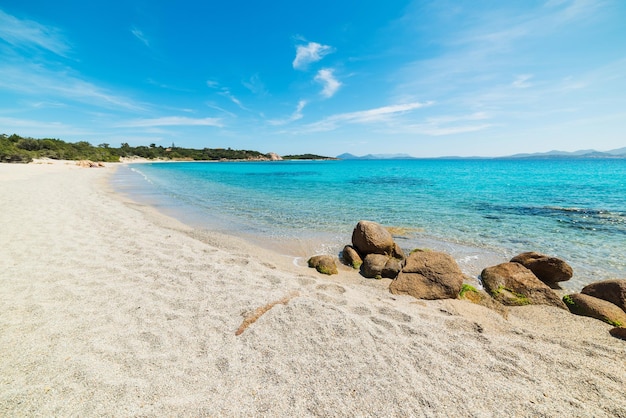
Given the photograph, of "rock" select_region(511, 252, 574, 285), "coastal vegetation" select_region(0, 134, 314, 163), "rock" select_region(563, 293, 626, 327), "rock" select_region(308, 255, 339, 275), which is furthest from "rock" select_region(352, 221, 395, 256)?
"coastal vegetation" select_region(0, 134, 314, 163)

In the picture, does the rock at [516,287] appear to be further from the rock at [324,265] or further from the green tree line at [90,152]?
the green tree line at [90,152]

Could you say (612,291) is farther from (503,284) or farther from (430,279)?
(430,279)

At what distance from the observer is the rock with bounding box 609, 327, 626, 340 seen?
4.28 metres

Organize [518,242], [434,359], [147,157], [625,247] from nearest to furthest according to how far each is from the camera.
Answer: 1. [434,359]
2. [625,247]
3. [518,242]
4. [147,157]

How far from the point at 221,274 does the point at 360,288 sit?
132 inches

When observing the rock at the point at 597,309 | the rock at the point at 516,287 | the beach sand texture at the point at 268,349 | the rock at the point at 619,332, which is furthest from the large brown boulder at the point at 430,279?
the rock at the point at 619,332

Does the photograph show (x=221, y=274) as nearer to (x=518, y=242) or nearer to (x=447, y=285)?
(x=447, y=285)

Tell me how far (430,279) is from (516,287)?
1.97 metres

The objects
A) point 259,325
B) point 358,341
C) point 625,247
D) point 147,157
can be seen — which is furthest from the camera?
point 147,157

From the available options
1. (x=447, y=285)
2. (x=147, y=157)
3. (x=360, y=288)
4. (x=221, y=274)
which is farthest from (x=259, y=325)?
(x=147, y=157)

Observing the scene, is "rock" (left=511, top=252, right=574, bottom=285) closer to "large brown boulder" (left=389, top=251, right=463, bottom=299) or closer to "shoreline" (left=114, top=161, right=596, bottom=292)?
"shoreline" (left=114, top=161, right=596, bottom=292)

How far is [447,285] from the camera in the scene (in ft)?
19.3

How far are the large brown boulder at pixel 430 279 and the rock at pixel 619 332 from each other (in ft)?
→ 7.73

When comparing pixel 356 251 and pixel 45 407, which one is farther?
pixel 356 251
